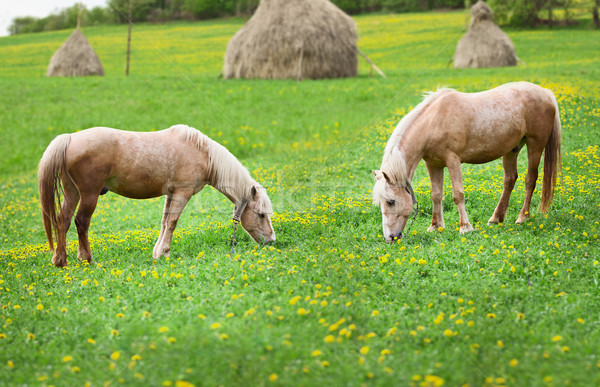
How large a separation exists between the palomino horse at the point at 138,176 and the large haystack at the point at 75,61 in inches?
1050

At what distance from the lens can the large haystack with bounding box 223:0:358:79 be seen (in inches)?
1041

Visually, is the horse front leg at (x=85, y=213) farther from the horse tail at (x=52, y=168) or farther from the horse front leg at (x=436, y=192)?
the horse front leg at (x=436, y=192)

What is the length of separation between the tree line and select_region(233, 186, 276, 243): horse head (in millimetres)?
15426

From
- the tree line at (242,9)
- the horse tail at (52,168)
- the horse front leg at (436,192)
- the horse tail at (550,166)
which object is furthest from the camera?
the tree line at (242,9)

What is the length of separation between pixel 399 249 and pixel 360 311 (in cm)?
198

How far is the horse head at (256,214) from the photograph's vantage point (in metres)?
7.66

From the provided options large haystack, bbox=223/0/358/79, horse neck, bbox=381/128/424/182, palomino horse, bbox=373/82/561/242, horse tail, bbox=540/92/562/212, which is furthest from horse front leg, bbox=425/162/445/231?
large haystack, bbox=223/0/358/79

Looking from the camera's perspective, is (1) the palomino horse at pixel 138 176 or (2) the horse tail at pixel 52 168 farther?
(1) the palomino horse at pixel 138 176

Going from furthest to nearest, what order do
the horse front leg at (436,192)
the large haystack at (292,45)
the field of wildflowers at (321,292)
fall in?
the large haystack at (292,45) < the horse front leg at (436,192) < the field of wildflowers at (321,292)

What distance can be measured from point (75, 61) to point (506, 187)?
29551 mm

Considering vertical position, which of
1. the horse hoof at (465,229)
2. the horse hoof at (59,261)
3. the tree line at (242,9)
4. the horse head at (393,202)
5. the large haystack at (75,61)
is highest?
the tree line at (242,9)

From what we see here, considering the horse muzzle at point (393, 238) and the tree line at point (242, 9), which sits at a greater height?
the tree line at point (242, 9)

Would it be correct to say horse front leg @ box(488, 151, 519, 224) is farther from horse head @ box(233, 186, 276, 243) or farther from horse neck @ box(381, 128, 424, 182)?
horse head @ box(233, 186, 276, 243)

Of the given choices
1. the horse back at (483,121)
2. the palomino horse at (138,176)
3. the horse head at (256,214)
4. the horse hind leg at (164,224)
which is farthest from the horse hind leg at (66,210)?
the horse back at (483,121)
